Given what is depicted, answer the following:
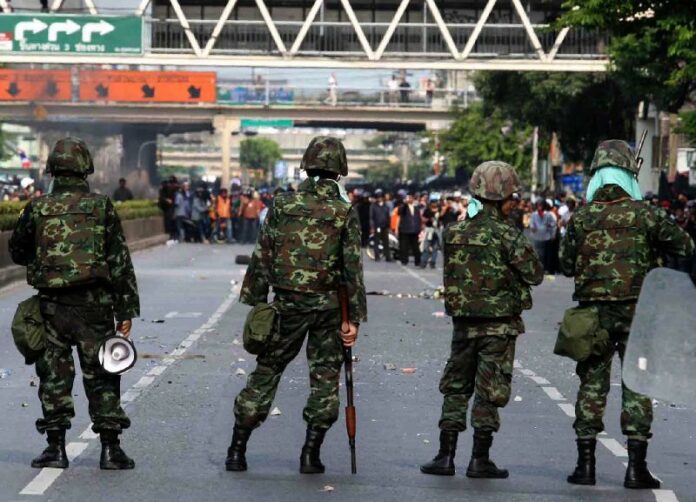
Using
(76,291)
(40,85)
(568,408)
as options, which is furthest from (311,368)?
(40,85)

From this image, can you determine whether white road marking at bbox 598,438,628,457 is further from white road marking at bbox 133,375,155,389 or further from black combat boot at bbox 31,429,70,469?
white road marking at bbox 133,375,155,389

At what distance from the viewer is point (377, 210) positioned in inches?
1797

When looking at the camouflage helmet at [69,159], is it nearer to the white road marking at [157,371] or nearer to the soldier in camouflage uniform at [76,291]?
the soldier in camouflage uniform at [76,291]

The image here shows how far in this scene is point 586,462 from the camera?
961cm

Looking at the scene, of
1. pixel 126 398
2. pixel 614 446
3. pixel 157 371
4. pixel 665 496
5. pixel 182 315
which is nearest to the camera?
pixel 665 496

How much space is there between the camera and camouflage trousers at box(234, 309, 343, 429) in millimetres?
9562

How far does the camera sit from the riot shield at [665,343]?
702 centimetres

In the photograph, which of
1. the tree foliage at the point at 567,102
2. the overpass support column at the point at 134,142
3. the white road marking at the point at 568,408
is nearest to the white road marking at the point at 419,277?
the tree foliage at the point at 567,102

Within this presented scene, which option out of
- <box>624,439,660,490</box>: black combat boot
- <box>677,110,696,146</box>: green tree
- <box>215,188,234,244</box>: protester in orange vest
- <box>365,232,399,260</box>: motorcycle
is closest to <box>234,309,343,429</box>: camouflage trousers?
<box>624,439,660,490</box>: black combat boot

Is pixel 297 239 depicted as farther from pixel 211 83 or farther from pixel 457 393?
pixel 211 83

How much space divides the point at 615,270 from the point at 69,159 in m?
2.91

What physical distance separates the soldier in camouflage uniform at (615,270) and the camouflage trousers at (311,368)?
4.22 ft

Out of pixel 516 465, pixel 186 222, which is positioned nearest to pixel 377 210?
pixel 186 222

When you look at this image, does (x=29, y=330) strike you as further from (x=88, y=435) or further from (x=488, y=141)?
(x=488, y=141)
